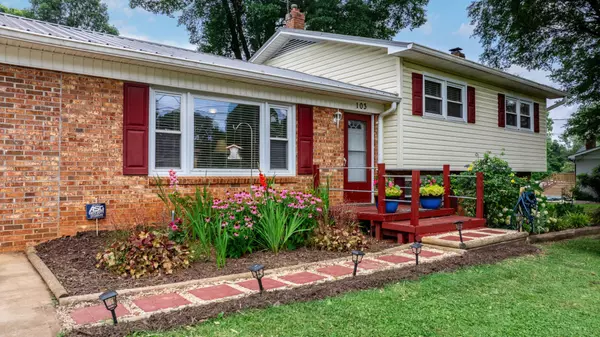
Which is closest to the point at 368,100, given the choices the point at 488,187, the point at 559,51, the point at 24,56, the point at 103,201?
the point at 488,187

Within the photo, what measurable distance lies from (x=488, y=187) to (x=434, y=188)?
1117mm

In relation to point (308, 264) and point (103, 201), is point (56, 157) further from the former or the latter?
point (308, 264)

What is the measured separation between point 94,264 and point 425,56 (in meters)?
7.49

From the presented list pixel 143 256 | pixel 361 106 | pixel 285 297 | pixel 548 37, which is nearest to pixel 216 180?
pixel 143 256

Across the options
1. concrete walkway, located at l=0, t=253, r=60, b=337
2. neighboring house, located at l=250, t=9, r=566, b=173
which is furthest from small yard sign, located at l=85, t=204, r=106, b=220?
neighboring house, located at l=250, t=9, r=566, b=173

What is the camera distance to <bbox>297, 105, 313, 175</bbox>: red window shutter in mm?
7789

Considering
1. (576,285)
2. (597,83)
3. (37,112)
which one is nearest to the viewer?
(576,285)

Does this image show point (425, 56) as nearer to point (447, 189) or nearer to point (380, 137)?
point (380, 137)

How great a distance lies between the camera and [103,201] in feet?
Answer: 18.8

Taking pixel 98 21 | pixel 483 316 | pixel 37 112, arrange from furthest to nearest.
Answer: pixel 98 21, pixel 37 112, pixel 483 316

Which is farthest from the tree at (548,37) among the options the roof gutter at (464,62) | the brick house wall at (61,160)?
the brick house wall at (61,160)

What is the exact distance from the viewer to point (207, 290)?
3.87m

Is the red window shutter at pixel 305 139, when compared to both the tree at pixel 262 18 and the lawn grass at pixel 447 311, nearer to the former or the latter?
the lawn grass at pixel 447 311

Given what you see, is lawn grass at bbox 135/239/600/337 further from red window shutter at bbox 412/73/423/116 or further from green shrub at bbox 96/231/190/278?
red window shutter at bbox 412/73/423/116
